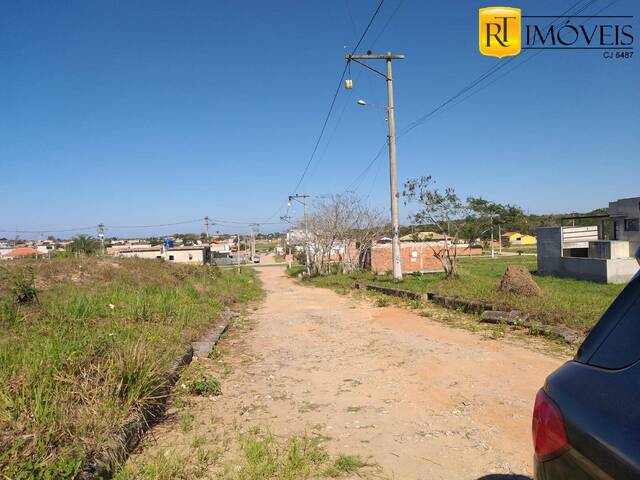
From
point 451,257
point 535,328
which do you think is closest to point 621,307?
point 535,328

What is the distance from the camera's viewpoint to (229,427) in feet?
12.6

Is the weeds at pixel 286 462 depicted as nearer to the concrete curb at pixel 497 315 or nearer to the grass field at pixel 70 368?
the grass field at pixel 70 368

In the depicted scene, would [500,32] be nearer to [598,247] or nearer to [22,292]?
[22,292]

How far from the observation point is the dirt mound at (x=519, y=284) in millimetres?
10077

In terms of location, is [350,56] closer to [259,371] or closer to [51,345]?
Answer: [259,371]

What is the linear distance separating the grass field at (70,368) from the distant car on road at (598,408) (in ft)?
8.06

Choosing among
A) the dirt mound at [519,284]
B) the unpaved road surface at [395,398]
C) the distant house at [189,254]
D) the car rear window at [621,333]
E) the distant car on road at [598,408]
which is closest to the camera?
the distant car on road at [598,408]

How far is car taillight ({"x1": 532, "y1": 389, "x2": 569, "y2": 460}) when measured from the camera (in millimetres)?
1503

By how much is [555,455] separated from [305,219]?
112 ft

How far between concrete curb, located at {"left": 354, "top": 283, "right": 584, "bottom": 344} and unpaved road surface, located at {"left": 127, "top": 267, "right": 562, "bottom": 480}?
77 centimetres

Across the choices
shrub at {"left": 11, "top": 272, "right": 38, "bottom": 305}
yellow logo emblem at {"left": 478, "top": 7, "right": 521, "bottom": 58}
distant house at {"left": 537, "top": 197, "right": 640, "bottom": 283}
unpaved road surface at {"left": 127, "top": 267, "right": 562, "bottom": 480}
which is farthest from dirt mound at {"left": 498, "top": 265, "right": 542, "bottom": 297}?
distant house at {"left": 537, "top": 197, "right": 640, "bottom": 283}

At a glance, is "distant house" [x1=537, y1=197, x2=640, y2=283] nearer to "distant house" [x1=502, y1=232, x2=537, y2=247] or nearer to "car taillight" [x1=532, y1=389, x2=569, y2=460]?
"car taillight" [x1=532, y1=389, x2=569, y2=460]

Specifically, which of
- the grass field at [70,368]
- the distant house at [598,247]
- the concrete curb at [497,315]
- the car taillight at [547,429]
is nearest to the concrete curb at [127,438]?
the grass field at [70,368]

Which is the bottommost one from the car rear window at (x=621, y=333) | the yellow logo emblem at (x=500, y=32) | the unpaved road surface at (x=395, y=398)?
the unpaved road surface at (x=395, y=398)
